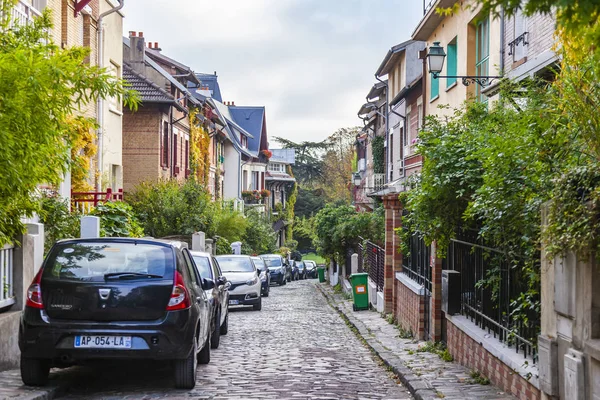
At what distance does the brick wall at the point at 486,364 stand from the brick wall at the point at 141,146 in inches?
921

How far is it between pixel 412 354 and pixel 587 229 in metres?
6.83

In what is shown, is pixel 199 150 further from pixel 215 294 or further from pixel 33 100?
pixel 33 100

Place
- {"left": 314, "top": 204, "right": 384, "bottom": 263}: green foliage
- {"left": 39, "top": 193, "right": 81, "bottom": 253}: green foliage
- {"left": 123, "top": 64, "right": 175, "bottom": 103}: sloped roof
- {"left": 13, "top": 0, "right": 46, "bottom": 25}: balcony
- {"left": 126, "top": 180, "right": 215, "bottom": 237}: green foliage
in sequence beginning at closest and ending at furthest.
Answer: {"left": 39, "top": 193, "right": 81, "bottom": 253}: green foliage < {"left": 13, "top": 0, "right": 46, "bottom": 25}: balcony < {"left": 126, "top": 180, "right": 215, "bottom": 237}: green foliage < {"left": 123, "top": 64, "right": 175, "bottom": 103}: sloped roof < {"left": 314, "top": 204, "right": 384, "bottom": 263}: green foliage

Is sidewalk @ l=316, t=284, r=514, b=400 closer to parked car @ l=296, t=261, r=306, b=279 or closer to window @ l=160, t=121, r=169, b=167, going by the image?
window @ l=160, t=121, r=169, b=167

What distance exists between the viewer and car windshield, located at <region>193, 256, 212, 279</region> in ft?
51.7

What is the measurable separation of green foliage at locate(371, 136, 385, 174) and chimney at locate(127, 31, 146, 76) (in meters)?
12.4

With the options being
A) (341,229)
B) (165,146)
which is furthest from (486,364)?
(165,146)

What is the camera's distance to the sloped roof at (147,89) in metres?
33.4

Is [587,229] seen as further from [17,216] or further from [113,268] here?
[17,216]

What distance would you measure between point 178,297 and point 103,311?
0.77 meters

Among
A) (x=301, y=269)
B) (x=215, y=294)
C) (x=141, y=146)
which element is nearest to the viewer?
(x=215, y=294)

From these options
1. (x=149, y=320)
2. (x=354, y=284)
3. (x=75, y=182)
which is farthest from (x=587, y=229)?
(x=75, y=182)

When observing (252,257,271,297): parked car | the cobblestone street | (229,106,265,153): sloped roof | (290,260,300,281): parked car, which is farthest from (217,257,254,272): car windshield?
(229,106,265,153): sloped roof

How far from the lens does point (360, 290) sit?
22250 millimetres
